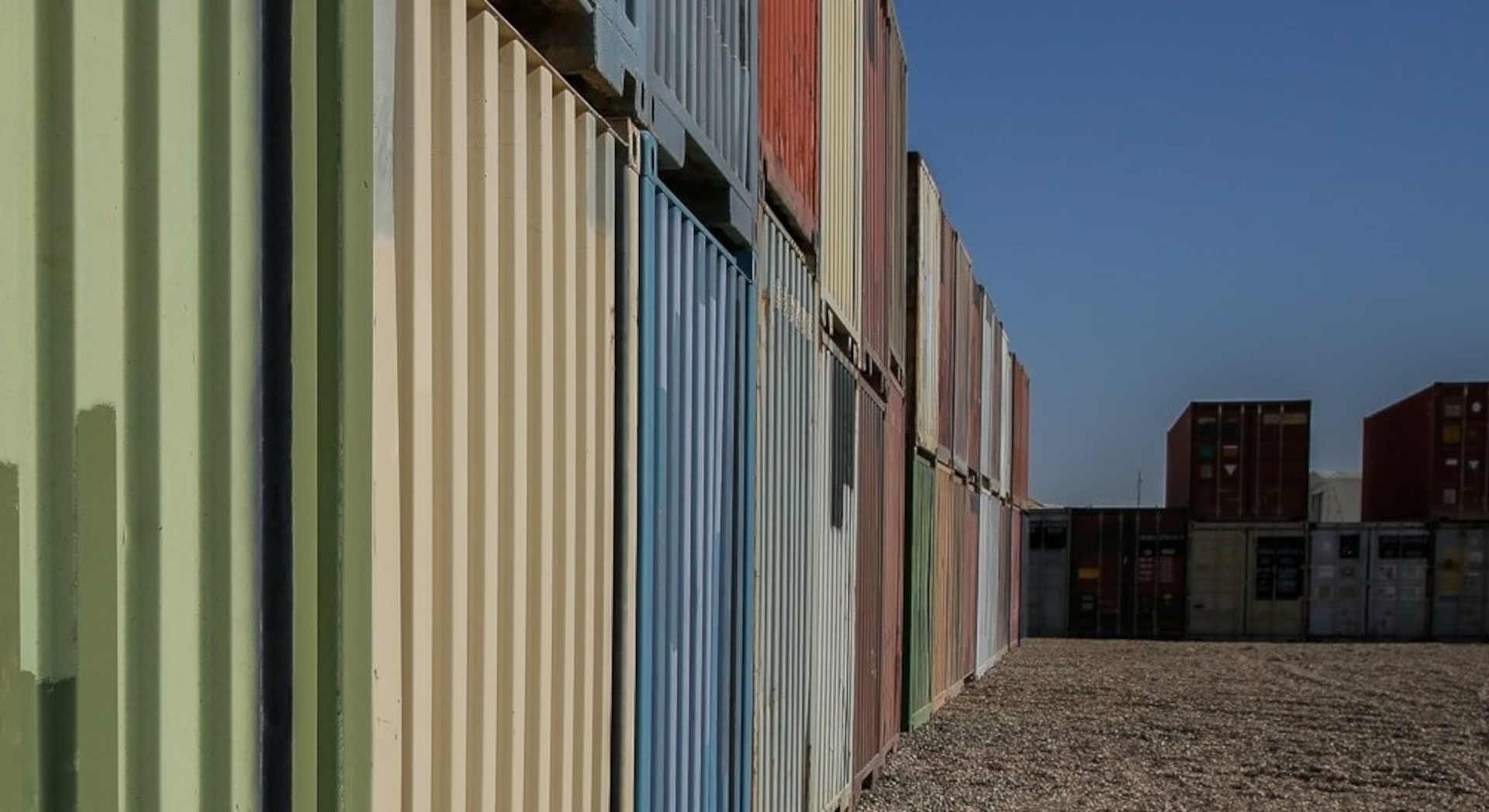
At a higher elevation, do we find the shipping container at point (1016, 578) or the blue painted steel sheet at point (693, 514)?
the blue painted steel sheet at point (693, 514)

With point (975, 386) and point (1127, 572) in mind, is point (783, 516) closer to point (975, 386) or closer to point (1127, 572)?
point (975, 386)

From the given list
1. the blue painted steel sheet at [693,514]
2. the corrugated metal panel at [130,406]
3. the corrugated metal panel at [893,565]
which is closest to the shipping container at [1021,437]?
the corrugated metal panel at [893,565]

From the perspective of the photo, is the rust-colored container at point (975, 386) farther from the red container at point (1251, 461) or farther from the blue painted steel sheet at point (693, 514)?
the blue painted steel sheet at point (693, 514)

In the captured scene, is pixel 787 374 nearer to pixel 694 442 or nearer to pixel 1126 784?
pixel 694 442

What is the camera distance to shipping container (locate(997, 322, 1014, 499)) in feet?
74.4

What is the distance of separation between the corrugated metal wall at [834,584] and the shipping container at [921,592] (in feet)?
11.6

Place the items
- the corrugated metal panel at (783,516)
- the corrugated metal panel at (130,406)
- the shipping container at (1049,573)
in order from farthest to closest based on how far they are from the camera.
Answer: the shipping container at (1049,573) < the corrugated metal panel at (783,516) < the corrugated metal panel at (130,406)

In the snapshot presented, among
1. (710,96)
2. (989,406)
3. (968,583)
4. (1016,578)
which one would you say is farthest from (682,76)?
(1016,578)

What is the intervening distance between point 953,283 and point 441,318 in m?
13.6

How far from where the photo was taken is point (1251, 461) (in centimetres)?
2858

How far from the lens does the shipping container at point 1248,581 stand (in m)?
28.3

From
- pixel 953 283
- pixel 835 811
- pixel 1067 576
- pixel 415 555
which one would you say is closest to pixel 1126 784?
pixel 835 811

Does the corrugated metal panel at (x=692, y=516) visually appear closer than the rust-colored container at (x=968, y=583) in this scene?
Yes

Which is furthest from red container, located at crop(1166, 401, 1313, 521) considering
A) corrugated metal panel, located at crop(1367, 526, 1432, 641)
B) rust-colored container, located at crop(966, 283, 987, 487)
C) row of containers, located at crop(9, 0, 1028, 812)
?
row of containers, located at crop(9, 0, 1028, 812)
